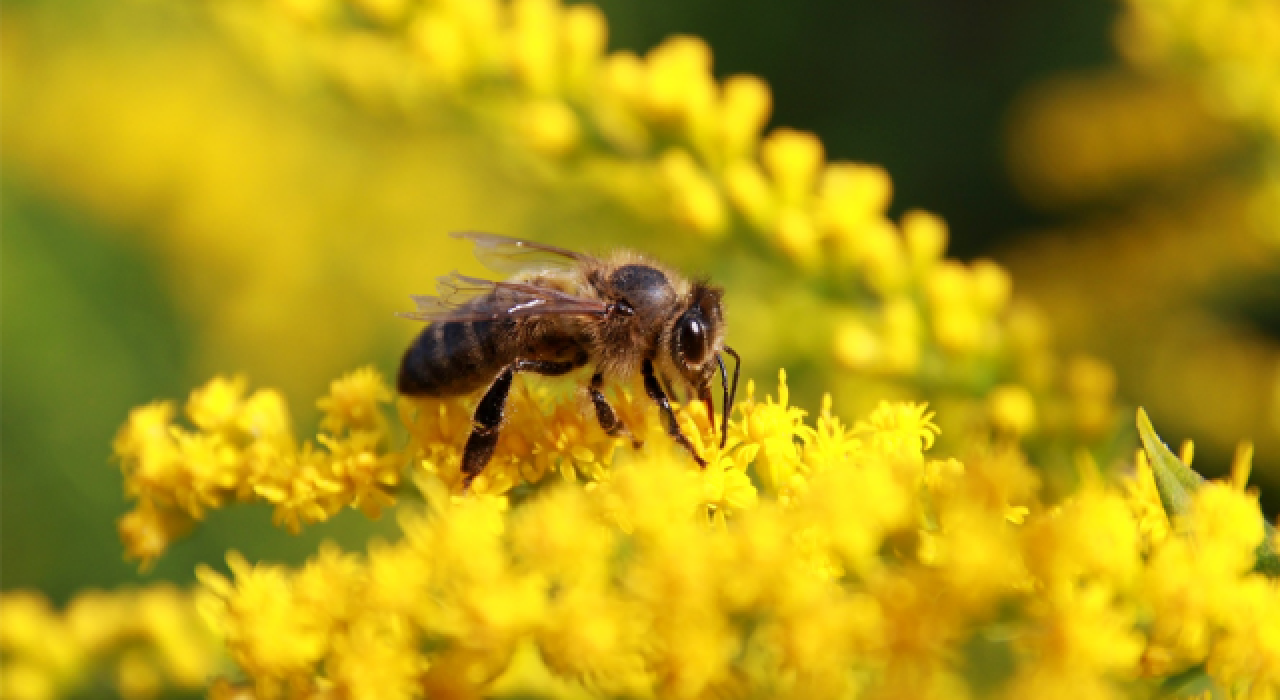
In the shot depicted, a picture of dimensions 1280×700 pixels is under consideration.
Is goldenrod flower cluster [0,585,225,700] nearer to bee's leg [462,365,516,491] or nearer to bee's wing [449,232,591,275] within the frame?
bee's leg [462,365,516,491]

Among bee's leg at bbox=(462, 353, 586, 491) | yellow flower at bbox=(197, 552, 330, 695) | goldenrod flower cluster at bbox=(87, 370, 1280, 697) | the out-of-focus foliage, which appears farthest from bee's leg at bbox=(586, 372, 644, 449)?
the out-of-focus foliage

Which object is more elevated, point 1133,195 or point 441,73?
point 1133,195

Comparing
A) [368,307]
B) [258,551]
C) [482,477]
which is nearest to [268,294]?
[368,307]

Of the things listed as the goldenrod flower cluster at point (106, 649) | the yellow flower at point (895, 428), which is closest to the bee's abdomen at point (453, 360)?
the goldenrod flower cluster at point (106, 649)

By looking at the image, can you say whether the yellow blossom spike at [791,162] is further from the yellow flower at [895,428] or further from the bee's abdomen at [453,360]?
the yellow flower at [895,428]

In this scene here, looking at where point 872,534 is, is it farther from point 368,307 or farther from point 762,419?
point 368,307

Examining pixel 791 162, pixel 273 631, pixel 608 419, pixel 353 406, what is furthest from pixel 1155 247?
pixel 273 631
